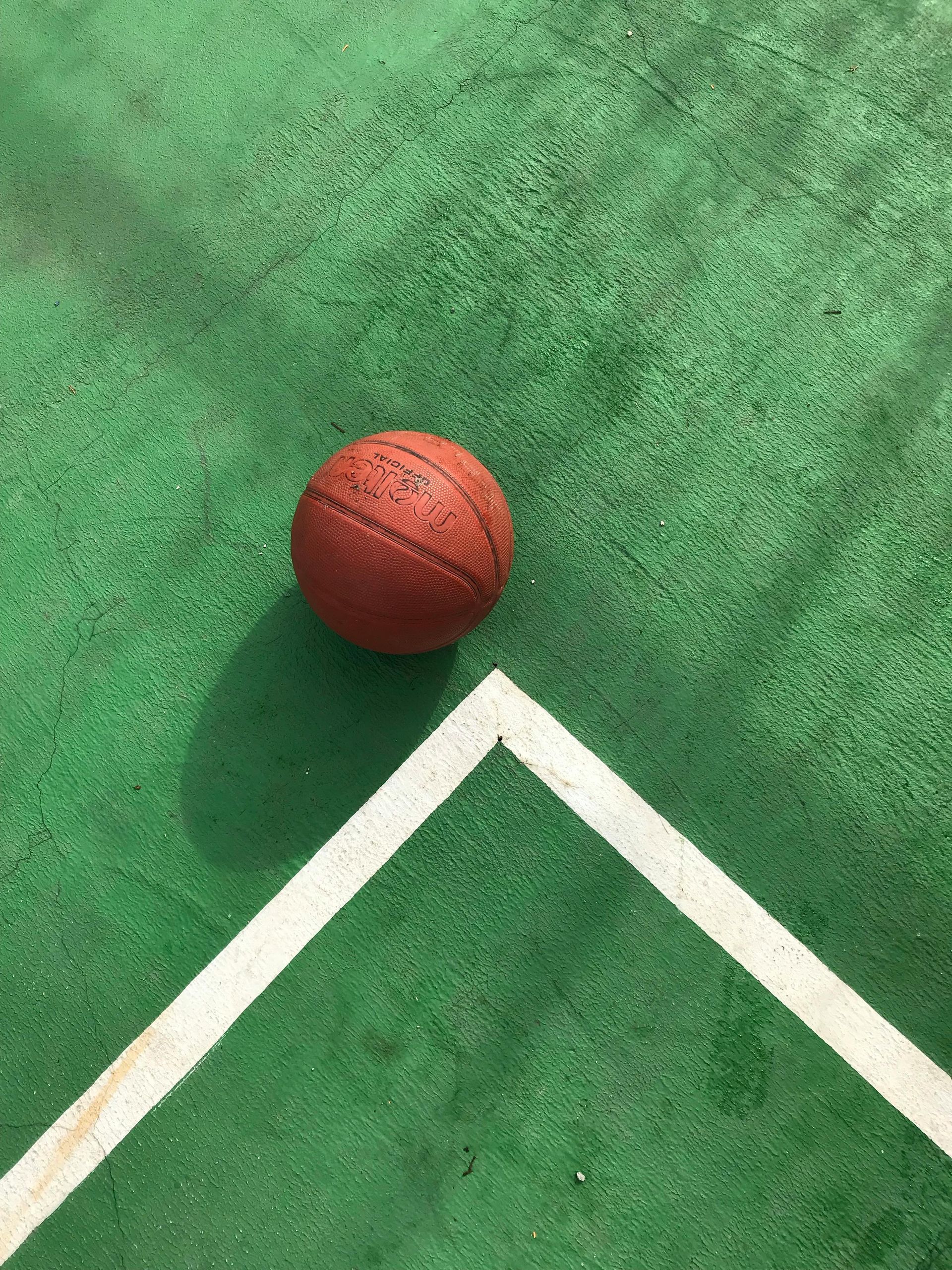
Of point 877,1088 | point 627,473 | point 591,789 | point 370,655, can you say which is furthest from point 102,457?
point 877,1088

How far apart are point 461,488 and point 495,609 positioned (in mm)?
984

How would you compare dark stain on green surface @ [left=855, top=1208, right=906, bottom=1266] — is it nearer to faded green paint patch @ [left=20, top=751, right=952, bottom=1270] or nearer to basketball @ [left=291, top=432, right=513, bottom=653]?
faded green paint patch @ [left=20, top=751, right=952, bottom=1270]

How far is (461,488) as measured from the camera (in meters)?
4.47

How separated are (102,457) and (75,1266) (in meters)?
4.44

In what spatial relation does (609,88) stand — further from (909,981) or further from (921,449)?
(909,981)

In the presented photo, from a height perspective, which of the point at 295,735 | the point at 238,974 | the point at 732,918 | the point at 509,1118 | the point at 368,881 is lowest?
the point at 238,974

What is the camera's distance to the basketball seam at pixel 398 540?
4.30 meters

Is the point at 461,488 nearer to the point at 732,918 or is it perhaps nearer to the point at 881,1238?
the point at 732,918

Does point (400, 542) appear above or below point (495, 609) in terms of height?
above

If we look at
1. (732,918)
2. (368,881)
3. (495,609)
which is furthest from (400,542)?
(732,918)

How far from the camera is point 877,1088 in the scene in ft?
15.3

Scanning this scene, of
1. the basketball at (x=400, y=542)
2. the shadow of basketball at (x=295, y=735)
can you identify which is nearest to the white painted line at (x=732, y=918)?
the shadow of basketball at (x=295, y=735)

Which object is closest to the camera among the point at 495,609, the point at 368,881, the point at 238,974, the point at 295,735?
the point at 238,974

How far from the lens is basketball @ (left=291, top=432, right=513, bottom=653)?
4.31 meters
